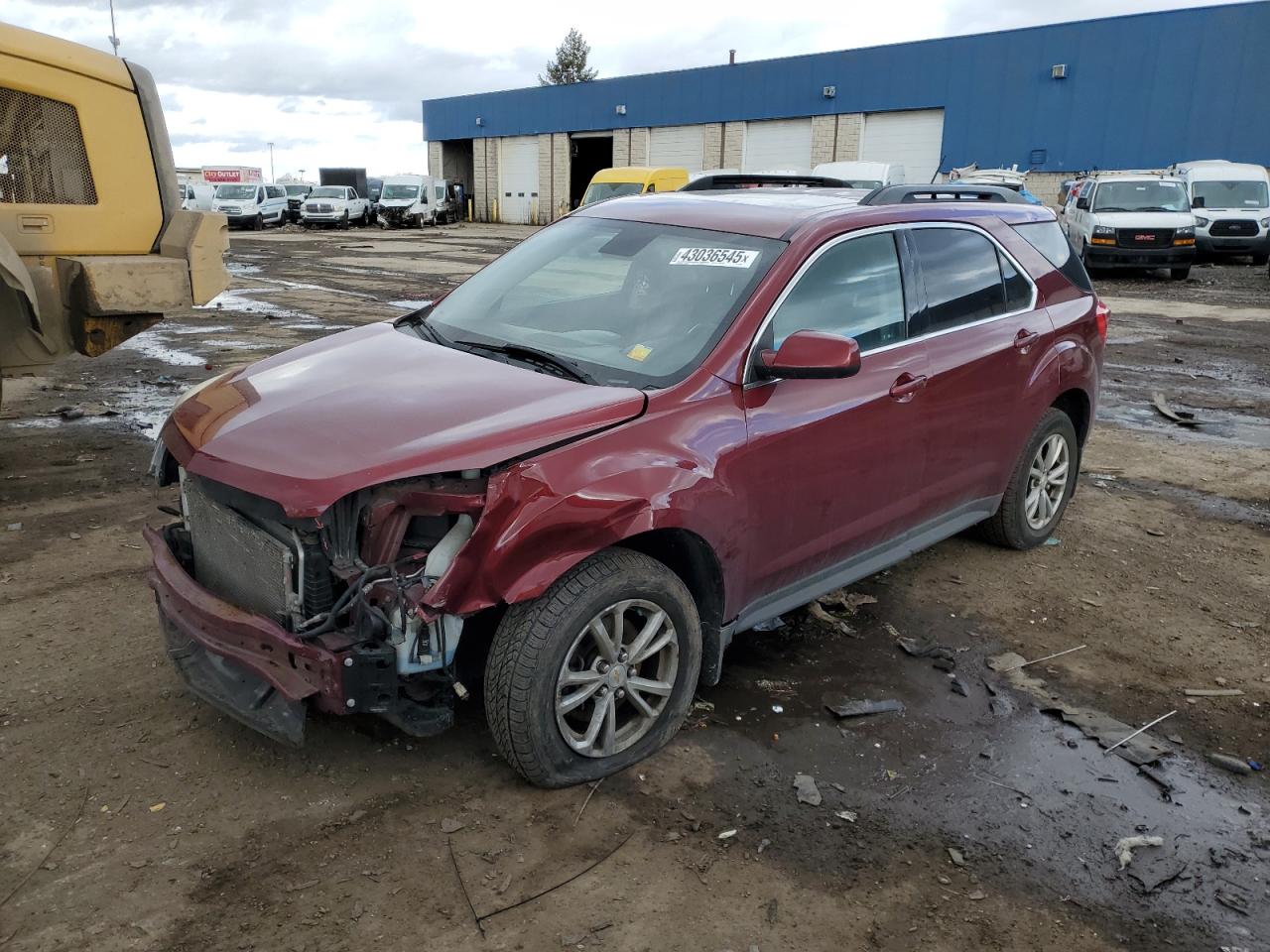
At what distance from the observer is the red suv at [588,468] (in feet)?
9.41

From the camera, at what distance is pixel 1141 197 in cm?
A: 2075

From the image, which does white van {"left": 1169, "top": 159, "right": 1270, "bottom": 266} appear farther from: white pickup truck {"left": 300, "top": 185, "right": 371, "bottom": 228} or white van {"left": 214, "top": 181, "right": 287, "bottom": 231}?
white van {"left": 214, "top": 181, "right": 287, "bottom": 231}

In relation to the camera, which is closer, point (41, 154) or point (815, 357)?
point (815, 357)

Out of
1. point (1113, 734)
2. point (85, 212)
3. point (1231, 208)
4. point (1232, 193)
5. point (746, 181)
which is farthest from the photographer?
point (1232, 193)

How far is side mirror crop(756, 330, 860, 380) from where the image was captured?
3311mm

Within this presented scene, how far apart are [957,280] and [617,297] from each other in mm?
1650

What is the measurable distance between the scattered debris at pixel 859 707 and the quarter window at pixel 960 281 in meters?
1.52

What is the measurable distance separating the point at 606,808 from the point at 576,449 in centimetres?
114

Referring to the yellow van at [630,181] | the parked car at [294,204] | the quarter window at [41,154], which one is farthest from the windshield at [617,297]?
the parked car at [294,204]

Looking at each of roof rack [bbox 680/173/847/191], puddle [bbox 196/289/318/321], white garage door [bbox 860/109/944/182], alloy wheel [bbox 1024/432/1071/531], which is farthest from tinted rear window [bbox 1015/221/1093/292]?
white garage door [bbox 860/109/944/182]

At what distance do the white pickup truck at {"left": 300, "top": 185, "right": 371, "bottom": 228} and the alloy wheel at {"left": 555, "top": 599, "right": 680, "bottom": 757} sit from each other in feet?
140

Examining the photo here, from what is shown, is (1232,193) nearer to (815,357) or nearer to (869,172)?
(869,172)

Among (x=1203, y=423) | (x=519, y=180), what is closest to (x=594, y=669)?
(x=1203, y=423)

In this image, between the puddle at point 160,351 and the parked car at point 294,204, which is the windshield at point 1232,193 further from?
the parked car at point 294,204
